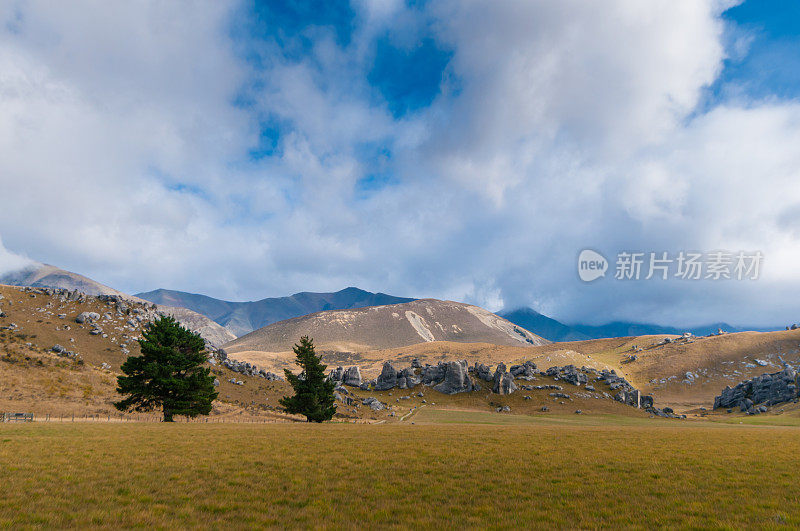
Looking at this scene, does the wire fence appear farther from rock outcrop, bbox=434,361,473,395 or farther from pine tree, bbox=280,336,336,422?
rock outcrop, bbox=434,361,473,395

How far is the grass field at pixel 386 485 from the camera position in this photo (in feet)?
38.9

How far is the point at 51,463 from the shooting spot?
62.6 feet

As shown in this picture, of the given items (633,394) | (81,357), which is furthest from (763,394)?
(81,357)

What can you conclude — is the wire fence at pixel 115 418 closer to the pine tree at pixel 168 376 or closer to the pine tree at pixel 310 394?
the pine tree at pixel 168 376

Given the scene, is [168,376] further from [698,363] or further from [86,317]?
[698,363]

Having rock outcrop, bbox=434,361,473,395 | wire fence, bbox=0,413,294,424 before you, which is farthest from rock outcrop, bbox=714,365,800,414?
wire fence, bbox=0,413,294,424

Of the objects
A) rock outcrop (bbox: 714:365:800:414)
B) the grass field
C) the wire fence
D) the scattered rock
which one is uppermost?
the scattered rock

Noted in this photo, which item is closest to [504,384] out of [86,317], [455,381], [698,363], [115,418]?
[455,381]

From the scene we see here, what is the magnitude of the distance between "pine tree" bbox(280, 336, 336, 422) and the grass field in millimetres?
33360

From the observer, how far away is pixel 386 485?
16047 millimetres

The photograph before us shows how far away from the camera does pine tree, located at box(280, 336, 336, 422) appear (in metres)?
59.4

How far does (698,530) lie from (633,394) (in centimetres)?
10973

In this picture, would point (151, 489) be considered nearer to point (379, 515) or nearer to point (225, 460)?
point (225, 460)

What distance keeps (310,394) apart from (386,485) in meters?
47.0
